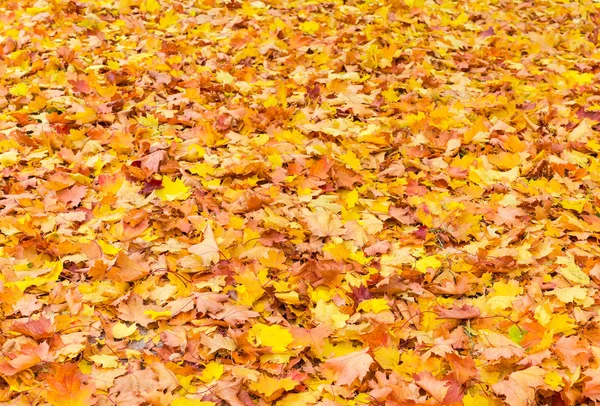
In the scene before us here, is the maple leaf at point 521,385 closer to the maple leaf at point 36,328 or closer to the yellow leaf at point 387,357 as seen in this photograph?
the yellow leaf at point 387,357

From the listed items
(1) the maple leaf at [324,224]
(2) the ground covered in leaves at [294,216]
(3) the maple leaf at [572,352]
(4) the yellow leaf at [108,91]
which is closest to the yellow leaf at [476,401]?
(2) the ground covered in leaves at [294,216]

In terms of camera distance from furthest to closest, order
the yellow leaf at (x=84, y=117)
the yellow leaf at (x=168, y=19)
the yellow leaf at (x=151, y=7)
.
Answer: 1. the yellow leaf at (x=151, y=7)
2. the yellow leaf at (x=168, y=19)
3. the yellow leaf at (x=84, y=117)

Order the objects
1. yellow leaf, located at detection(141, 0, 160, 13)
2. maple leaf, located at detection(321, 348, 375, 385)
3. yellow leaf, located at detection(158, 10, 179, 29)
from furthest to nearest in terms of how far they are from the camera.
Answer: yellow leaf, located at detection(141, 0, 160, 13)
yellow leaf, located at detection(158, 10, 179, 29)
maple leaf, located at detection(321, 348, 375, 385)

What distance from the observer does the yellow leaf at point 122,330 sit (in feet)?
7.31

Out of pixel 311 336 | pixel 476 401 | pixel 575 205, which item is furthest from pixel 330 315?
pixel 575 205

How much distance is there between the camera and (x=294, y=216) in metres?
2.84

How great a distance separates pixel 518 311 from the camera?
7.62ft

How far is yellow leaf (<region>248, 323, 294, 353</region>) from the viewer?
2162 millimetres

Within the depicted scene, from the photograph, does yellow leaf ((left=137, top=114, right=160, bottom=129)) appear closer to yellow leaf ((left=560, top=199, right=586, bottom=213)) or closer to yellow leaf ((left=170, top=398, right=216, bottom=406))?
yellow leaf ((left=170, top=398, right=216, bottom=406))

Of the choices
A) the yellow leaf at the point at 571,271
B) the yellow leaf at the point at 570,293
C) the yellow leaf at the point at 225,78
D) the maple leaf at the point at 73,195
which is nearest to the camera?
the yellow leaf at the point at 570,293

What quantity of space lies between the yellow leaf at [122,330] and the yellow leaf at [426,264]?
4.12 feet

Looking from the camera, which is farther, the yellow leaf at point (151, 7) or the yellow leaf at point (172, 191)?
the yellow leaf at point (151, 7)

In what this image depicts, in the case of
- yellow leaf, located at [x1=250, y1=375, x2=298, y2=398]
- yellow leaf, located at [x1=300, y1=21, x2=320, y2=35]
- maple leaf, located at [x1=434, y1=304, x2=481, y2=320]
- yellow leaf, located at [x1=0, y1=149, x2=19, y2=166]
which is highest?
yellow leaf, located at [x1=300, y1=21, x2=320, y2=35]

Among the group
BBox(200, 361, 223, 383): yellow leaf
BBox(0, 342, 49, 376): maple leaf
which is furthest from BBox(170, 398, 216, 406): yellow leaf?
BBox(0, 342, 49, 376): maple leaf
